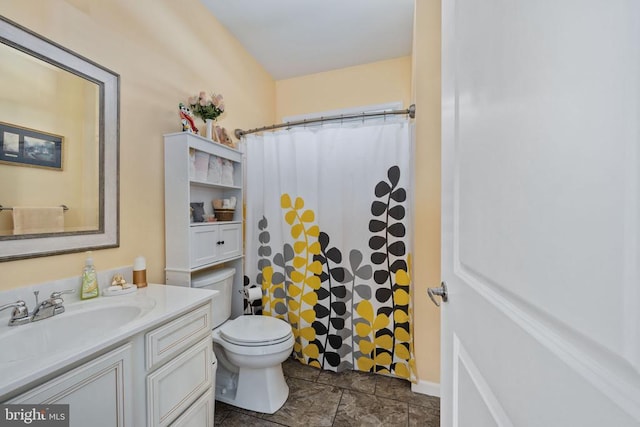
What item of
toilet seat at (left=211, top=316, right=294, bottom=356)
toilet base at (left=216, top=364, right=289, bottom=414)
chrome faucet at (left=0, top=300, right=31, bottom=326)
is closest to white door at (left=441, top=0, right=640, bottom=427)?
toilet seat at (left=211, top=316, right=294, bottom=356)

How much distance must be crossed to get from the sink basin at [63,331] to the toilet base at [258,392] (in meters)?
0.82

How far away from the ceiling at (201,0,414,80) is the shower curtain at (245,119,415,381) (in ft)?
2.79

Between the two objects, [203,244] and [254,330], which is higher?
[203,244]

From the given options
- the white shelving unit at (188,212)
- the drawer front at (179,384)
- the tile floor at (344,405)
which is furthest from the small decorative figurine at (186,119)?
the tile floor at (344,405)

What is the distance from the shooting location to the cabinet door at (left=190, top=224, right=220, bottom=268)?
1.56 meters

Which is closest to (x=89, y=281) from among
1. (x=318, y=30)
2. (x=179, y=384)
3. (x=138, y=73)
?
(x=179, y=384)

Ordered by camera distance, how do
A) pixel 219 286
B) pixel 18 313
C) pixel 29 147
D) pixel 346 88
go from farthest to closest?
1. pixel 346 88
2. pixel 219 286
3. pixel 29 147
4. pixel 18 313

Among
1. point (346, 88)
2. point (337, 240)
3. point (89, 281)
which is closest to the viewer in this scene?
point (89, 281)

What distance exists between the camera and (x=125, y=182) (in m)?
1.35

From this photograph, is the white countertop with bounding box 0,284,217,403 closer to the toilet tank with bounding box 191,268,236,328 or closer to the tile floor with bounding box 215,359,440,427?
the toilet tank with bounding box 191,268,236,328

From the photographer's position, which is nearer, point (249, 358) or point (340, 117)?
point (249, 358)

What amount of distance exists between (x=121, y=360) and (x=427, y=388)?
1684 mm

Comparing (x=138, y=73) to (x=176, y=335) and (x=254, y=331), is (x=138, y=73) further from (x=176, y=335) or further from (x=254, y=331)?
(x=254, y=331)

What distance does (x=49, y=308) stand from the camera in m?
0.95
